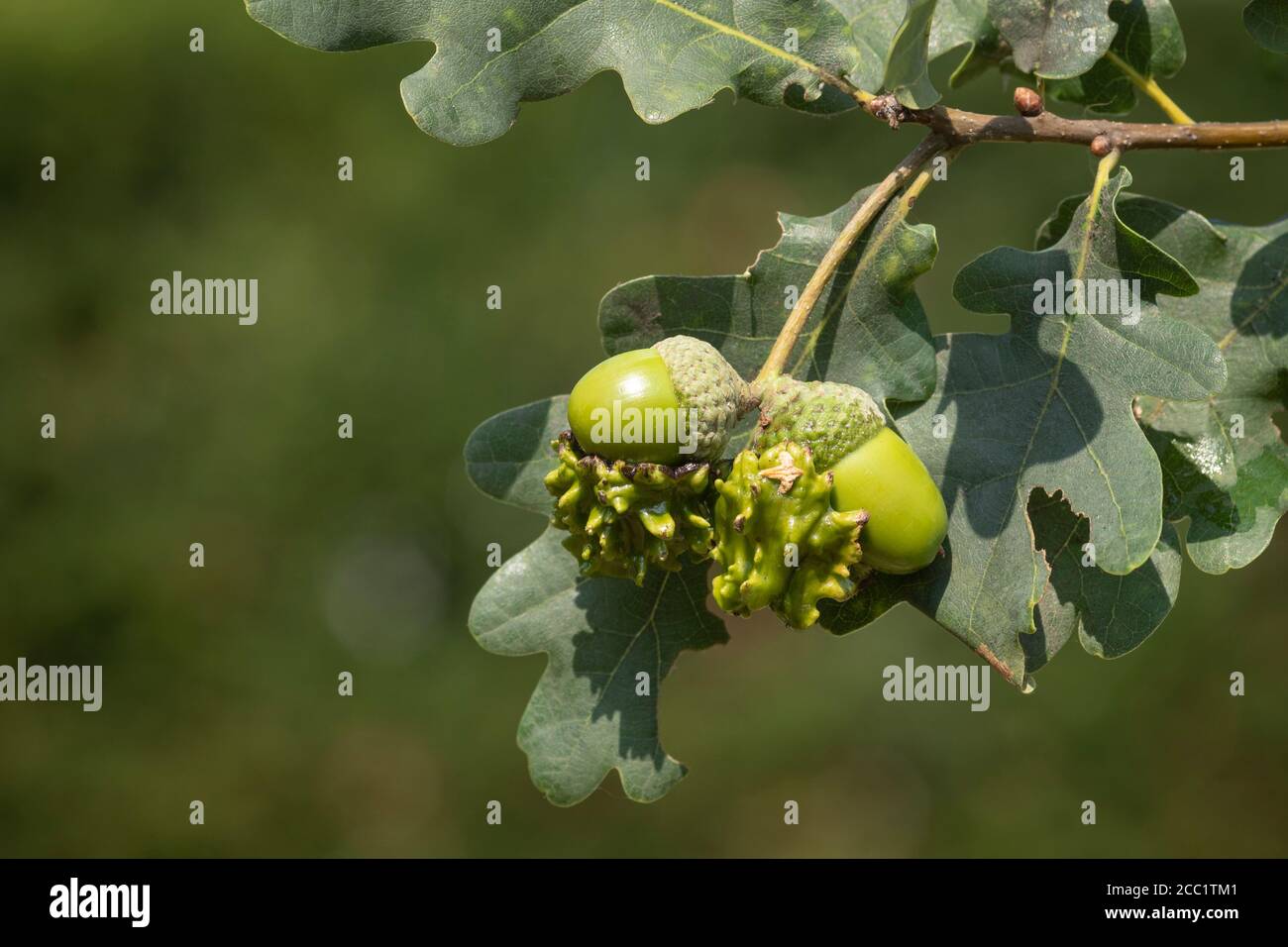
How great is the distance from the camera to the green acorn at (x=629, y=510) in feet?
4.21

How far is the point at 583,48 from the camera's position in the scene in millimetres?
1466

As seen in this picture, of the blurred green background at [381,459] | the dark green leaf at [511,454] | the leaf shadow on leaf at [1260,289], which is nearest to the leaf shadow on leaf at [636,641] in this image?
the dark green leaf at [511,454]

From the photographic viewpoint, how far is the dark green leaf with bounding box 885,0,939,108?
1334 millimetres

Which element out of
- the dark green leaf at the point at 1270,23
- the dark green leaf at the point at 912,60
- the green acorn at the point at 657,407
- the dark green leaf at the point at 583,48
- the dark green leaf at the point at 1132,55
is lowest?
the green acorn at the point at 657,407

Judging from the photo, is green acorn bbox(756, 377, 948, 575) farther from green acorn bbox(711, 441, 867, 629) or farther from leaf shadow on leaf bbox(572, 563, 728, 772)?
leaf shadow on leaf bbox(572, 563, 728, 772)

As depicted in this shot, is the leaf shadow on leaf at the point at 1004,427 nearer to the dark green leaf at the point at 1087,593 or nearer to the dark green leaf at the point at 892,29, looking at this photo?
the dark green leaf at the point at 1087,593

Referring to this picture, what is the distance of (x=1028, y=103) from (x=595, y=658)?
88 cm

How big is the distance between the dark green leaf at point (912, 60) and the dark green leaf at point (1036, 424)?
0.69ft

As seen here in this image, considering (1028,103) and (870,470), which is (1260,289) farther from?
(870,470)

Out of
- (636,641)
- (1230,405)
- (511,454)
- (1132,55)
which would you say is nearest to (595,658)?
(636,641)

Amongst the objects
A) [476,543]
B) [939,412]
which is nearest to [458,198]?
[476,543]

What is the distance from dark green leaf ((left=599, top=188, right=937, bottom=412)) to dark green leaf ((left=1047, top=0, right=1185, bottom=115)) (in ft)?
1.55

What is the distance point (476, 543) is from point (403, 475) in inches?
12.8

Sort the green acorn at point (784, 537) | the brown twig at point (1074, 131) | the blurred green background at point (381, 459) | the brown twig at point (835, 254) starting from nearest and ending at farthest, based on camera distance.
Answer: the green acorn at point (784, 537) < the brown twig at point (835, 254) < the brown twig at point (1074, 131) < the blurred green background at point (381, 459)
